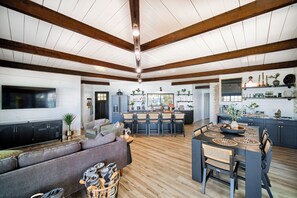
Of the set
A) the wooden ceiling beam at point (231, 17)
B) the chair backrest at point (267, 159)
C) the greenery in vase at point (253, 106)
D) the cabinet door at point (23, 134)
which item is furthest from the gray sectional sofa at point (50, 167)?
the greenery in vase at point (253, 106)


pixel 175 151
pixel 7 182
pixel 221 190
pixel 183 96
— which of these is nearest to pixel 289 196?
pixel 221 190

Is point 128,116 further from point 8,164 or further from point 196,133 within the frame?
point 8,164

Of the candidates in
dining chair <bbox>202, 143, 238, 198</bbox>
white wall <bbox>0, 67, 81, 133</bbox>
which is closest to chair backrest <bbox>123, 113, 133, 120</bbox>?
white wall <bbox>0, 67, 81, 133</bbox>

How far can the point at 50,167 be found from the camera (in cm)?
168

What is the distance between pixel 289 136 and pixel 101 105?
895cm

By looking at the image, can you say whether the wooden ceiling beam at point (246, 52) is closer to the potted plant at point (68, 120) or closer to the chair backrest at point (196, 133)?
the chair backrest at point (196, 133)

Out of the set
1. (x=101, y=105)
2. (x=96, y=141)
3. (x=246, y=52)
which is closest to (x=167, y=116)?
(x=246, y=52)

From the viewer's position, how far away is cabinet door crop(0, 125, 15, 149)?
359 centimetres

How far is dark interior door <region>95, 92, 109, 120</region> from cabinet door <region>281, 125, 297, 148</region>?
339 inches

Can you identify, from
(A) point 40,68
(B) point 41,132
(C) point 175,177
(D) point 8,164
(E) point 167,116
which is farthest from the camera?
(E) point 167,116

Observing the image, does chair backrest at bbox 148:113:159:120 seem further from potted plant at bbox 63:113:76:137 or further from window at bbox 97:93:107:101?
window at bbox 97:93:107:101

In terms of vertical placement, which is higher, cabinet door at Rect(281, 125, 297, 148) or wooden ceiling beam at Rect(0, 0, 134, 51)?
wooden ceiling beam at Rect(0, 0, 134, 51)

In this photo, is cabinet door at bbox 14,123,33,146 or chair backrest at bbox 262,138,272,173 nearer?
chair backrest at bbox 262,138,272,173

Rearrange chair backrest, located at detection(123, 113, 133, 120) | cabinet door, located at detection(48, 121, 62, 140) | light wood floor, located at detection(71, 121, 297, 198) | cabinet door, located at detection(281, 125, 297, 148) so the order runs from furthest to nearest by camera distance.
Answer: chair backrest, located at detection(123, 113, 133, 120) < cabinet door, located at detection(48, 121, 62, 140) < cabinet door, located at detection(281, 125, 297, 148) < light wood floor, located at detection(71, 121, 297, 198)
